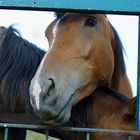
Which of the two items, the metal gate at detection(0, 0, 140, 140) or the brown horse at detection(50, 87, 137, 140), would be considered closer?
the metal gate at detection(0, 0, 140, 140)

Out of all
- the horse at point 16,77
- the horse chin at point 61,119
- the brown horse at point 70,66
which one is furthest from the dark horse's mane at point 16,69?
the horse chin at point 61,119

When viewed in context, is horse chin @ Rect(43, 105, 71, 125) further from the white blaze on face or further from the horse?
the horse

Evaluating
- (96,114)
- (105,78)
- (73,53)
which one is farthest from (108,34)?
(96,114)

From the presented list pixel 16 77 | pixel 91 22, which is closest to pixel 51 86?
pixel 16 77

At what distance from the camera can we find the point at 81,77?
2.13m

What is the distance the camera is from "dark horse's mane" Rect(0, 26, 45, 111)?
2.24 m

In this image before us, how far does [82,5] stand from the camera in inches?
60.6

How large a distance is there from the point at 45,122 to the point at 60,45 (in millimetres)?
444

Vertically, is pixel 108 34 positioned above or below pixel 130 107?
above

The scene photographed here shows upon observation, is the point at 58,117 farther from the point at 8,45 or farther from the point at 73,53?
the point at 8,45

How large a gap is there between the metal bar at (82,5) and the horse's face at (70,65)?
1.29ft

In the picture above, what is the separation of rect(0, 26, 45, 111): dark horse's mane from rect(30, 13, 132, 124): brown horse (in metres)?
0.18

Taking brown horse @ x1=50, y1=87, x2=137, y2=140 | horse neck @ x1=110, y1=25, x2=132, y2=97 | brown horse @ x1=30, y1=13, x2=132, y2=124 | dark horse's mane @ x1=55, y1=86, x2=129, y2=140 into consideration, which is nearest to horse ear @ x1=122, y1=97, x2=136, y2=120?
brown horse @ x1=50, y1=87, x2=137, y2=140

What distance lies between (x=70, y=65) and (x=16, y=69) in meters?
0.39
